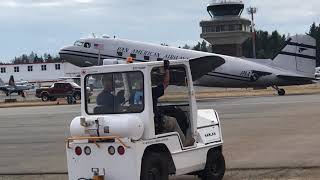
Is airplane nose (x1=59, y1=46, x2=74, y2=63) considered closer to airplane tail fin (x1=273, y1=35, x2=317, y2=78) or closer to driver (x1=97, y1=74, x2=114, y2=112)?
airplane tail fin (x1=273, y1=35, x2=317, y2=78)

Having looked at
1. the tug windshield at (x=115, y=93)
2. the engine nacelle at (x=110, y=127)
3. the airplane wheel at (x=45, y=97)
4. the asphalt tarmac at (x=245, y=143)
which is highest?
the tug windshield at (x=115, y=93)

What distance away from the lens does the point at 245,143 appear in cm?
1534

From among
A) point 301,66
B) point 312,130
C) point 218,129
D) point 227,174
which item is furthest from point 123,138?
point 301,66

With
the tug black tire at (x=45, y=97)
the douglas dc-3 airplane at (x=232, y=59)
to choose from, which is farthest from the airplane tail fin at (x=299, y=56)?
the tug black tire at (x=45, y=97)

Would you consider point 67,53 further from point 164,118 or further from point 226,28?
point 226,28

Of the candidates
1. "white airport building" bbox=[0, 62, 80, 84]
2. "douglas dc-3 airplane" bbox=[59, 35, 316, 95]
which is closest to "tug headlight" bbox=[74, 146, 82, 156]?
"douglas dc-3 airplane" bbox=[59, 35, 316, 95]

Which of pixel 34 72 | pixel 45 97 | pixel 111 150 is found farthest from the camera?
pixel 34 72

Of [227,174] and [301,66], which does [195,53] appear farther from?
[227,174]

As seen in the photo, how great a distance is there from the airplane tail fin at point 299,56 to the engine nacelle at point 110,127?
120 feet

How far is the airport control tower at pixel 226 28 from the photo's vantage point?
352ft

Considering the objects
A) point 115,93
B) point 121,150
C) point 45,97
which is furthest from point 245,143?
point 45,97

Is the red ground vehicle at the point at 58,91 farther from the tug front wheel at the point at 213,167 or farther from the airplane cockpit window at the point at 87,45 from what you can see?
the tug front wheel at the point at 213,167

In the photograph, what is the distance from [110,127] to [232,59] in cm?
3480

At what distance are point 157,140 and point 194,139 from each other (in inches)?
41.6
